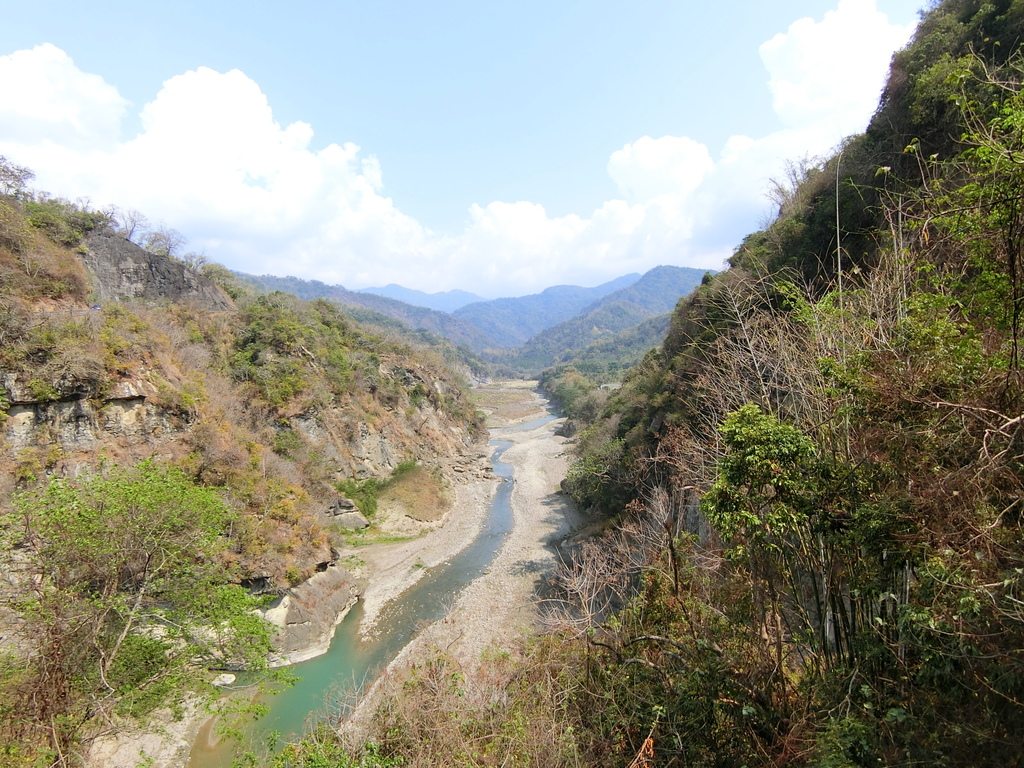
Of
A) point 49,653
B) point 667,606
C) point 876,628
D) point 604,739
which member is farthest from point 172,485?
point 876,628

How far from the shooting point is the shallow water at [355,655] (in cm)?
1395

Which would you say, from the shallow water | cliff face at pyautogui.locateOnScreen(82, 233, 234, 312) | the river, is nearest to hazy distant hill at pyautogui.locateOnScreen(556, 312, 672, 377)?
cliff face at pyautogui.locateOnScreen(82, 233, 234, 312)

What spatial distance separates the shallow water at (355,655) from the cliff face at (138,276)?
2554 cm

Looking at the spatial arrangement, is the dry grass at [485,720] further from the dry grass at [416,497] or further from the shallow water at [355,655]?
the dry grass at [416,497]

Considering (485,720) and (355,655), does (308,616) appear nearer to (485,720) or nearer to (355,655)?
(355,655)

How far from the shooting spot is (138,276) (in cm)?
3238

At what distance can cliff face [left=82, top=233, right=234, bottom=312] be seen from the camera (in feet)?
98.5

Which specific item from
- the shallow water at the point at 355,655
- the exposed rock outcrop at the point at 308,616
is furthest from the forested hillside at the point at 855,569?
the exposed rock outcrop at the point at 308,616

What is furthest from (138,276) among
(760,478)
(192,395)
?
(760,478)

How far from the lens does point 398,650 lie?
18359 millimetres

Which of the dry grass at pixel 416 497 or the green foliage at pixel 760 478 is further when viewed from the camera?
the dry grass at pixel 416 497

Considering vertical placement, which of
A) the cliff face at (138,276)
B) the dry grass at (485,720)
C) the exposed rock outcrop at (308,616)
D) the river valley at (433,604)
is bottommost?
the river valley at (433,604)

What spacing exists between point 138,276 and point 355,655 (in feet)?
101

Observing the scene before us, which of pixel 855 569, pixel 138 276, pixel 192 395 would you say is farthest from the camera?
pixel 138 276
